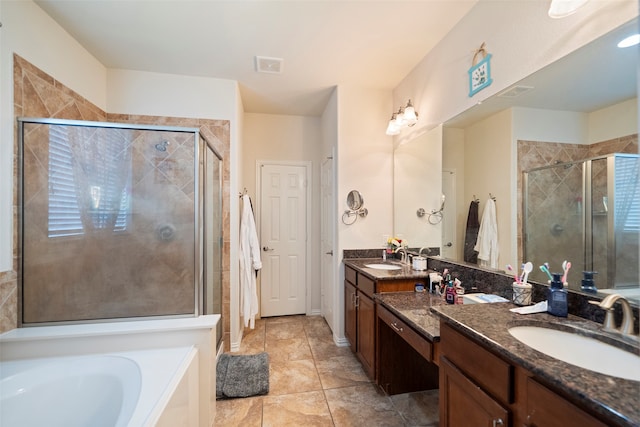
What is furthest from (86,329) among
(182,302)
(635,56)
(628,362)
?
(635,56)

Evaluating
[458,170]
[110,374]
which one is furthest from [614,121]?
[110,374]

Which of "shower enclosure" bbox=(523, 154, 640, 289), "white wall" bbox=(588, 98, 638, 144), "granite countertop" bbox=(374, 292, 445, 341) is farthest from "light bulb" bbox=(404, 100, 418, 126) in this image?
"granite countertop" bbox=(374, 292, 445, 341)

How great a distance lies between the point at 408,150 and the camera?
2.49 m

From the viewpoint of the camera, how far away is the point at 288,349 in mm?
2539

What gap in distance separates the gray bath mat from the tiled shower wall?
2.03 metres

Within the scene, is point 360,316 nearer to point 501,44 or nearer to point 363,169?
point 363,169

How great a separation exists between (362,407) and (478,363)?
4.03ft

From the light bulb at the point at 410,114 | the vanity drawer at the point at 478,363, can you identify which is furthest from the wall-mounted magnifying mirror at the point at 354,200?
the vanity drawer at the point at 478,363

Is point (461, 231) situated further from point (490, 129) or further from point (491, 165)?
point (490, 129)

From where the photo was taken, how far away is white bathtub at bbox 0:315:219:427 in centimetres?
118

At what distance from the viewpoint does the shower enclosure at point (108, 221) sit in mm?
1580

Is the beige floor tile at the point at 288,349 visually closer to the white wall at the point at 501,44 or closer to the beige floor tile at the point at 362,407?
the beige floor tile at the point at 362,407

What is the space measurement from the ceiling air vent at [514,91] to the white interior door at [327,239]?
165 cm

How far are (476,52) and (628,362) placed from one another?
5.78 ft
